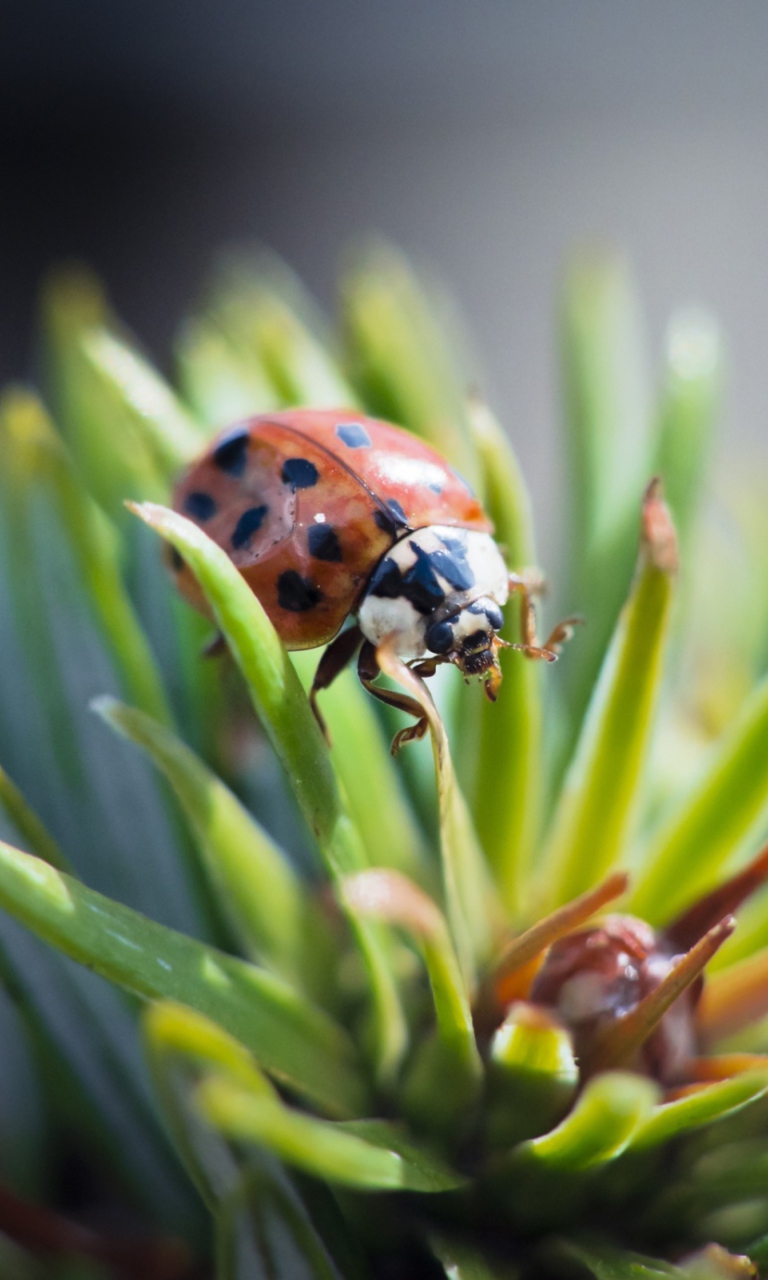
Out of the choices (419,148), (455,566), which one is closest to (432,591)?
(455,566)

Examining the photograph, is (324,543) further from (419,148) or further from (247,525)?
(419,148)

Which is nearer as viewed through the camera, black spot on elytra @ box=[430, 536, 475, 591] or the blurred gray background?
black spot on elytra @ box=[430, 536, 475, 591]

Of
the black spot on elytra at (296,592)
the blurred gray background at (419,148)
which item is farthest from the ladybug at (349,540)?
the blurred gray background at (419,148)

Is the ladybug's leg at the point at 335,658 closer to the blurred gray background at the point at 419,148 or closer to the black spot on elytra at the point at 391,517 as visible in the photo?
the black spot on elytra at the point at 391,517

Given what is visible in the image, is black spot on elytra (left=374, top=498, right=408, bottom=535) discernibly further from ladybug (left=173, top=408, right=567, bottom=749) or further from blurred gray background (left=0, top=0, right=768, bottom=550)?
blurred gray background (left=0, top=0, right=768, bottom=550)

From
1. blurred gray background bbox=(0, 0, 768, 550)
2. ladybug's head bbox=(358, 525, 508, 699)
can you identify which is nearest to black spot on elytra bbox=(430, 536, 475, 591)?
ladybug's head bbox=(358, 525, 508, 699)

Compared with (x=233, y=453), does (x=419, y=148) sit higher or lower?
higher
